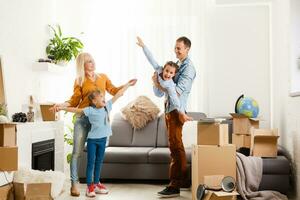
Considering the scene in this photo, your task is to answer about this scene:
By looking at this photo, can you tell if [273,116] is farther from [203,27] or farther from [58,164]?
[58,164]

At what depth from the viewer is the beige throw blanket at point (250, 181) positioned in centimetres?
376

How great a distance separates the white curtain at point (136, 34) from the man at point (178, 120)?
1.88 metres

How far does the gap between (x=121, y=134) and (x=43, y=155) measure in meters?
1.19

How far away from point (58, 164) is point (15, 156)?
1.85 m

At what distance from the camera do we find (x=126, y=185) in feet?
15.4

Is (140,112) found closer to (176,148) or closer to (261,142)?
(176,148)

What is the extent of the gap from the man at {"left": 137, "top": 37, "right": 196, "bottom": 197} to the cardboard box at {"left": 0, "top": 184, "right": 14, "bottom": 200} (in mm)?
1447

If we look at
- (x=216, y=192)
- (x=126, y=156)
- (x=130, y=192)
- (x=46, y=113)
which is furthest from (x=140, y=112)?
(x=216, y=192)

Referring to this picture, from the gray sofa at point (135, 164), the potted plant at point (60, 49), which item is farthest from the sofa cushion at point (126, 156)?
the potted plant at point (60, 49)

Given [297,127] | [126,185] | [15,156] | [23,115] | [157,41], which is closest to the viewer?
[15,156]

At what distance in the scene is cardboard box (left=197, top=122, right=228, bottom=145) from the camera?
3.64 metres

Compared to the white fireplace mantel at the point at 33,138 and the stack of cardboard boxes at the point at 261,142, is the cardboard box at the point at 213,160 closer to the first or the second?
the stack of cardboard boxes at the point at 261,142

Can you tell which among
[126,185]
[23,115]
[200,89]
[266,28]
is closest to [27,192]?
[23,115]

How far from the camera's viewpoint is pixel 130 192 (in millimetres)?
4277
